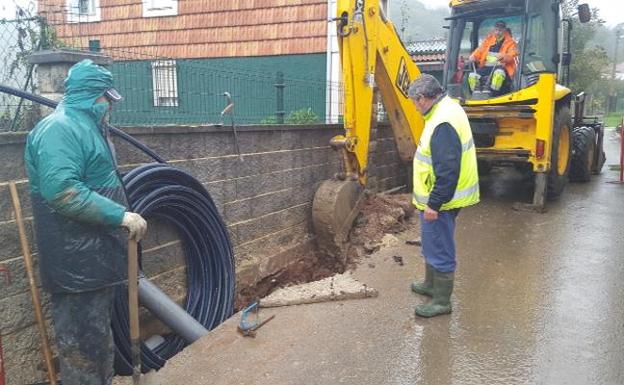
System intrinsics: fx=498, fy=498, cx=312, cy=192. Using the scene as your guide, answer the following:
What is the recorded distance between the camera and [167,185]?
391cm

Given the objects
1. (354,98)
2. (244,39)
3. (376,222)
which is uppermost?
(244,39)

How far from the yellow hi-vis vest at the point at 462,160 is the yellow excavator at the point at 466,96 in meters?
1.98

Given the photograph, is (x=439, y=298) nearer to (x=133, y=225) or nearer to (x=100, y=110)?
(x=133, y=225)

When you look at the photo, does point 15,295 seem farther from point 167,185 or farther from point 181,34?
point 181,34

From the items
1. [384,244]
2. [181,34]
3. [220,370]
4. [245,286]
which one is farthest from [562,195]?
[181,34]

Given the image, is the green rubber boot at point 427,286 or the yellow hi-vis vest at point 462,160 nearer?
the yellow hi-vis vest at point 462,160

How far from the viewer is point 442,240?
3.93 meters

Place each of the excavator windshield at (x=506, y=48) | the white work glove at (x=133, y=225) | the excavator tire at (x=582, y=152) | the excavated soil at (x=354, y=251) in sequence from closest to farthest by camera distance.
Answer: the white work glove at (x=133, y=225) → the excavated soil at (x=354, y=251) → the excavator windshield at (x=506, y=48) → the excavator tire at (x=582, y=152)

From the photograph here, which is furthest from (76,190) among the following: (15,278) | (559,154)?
(559,154)

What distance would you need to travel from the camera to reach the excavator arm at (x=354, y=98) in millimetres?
5590

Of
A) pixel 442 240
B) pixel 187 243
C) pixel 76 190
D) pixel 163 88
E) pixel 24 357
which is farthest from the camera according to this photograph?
pixel 163 88

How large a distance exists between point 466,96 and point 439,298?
15.8 feet

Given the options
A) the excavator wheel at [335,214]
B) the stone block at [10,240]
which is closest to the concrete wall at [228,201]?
the stone block at [10,240]

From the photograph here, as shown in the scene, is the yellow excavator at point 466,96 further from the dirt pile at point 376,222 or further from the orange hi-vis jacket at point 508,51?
the dirt pile at point 376,222
